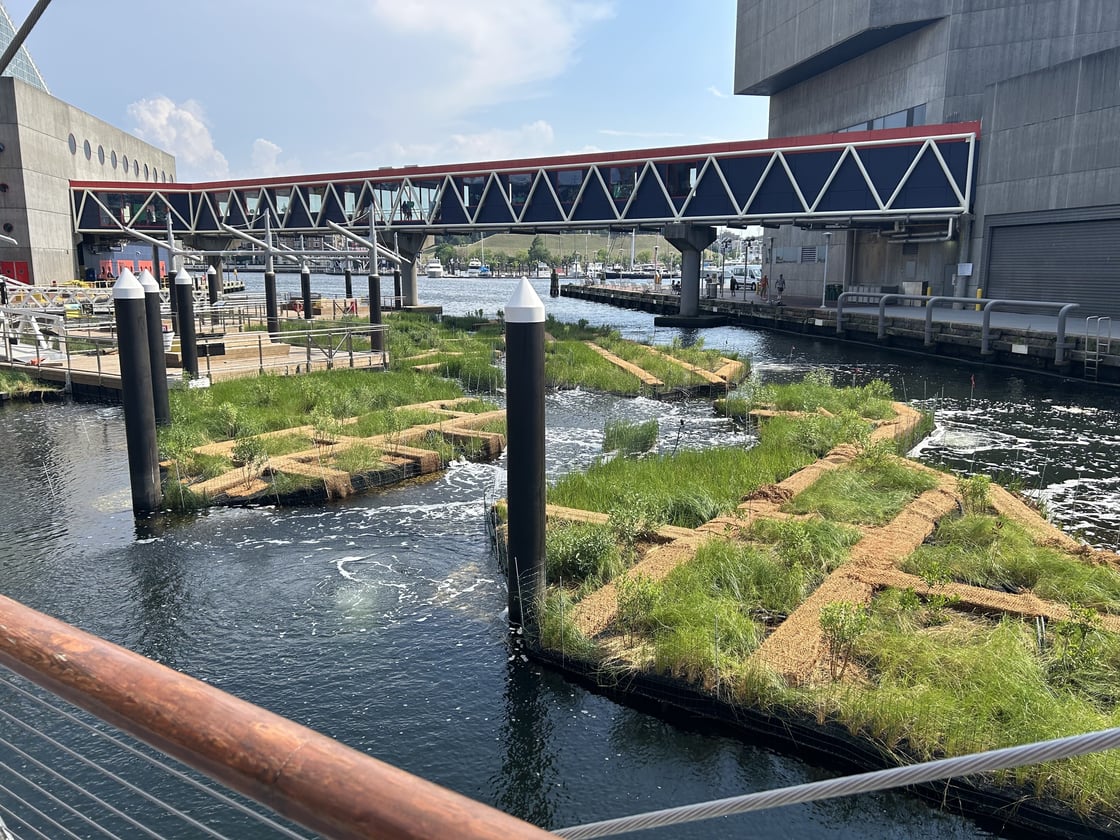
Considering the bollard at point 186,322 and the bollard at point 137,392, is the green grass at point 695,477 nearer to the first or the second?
the bollard at point 137,392

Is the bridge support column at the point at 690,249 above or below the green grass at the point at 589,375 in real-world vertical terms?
above

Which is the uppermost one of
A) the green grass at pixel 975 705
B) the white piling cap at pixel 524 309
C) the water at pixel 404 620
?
the white piling cap at pixel 524 309

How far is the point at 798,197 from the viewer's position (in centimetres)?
4094

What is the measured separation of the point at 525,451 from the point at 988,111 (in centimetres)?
3736

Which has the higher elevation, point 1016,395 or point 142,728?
point 142,728

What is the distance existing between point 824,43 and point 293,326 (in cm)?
3305

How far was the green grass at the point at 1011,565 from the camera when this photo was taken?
8102 mm

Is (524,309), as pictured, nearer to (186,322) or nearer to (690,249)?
(186,322)

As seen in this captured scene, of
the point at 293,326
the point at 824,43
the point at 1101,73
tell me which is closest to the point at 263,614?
the point at 293,326

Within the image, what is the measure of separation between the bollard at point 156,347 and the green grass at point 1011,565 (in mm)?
11810

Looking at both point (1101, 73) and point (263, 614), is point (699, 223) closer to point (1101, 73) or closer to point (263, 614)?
point (1101, 73)

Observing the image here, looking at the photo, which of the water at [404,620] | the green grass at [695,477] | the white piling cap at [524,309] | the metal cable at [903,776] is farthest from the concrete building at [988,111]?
the metal cable at [903,776]

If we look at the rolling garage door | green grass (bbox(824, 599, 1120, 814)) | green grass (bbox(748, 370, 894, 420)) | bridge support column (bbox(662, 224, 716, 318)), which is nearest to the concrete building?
the rolling garage door

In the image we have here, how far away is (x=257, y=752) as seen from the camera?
140 centimetres
